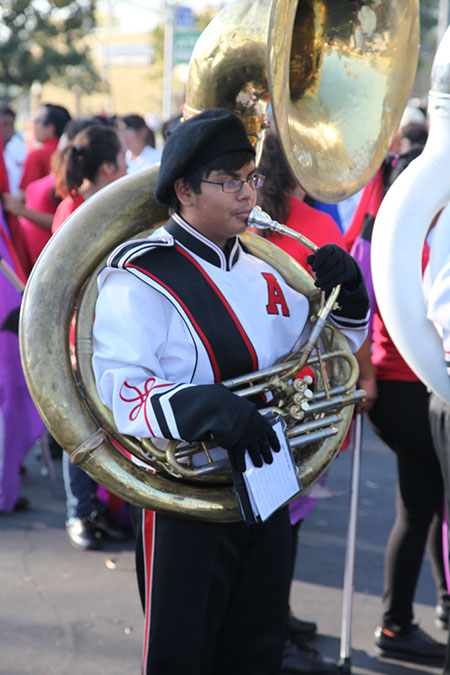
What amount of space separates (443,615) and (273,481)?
68.0 inches

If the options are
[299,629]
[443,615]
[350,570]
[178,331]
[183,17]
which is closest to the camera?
[178,331]

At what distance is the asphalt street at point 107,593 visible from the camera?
9.87 feet

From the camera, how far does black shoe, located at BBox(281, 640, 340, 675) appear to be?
2.91 meters

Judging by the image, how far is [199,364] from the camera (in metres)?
1.95

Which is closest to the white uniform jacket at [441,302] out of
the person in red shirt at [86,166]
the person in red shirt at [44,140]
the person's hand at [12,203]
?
the person in red shirt at [86,166]

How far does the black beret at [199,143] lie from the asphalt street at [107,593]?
156 cm

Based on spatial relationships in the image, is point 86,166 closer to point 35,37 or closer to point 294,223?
point 294,223

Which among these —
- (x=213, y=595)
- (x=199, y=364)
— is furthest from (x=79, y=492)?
(x=199, y=364)

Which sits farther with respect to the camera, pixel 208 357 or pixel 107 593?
pixel 107 593

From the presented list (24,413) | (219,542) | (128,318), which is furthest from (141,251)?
(24,413)

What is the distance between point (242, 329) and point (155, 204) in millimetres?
462

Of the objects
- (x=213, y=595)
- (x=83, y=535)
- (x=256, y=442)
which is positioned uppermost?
(x=256, y=442)

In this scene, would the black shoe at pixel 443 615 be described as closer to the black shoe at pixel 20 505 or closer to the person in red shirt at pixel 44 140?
the black shoe at pixel 20 505

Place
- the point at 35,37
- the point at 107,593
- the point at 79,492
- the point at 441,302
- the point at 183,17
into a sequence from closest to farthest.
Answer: the point at 441,302 < the point at 107,593 < the point at 79,492 < the point at 183,17 < the point at 35,37
